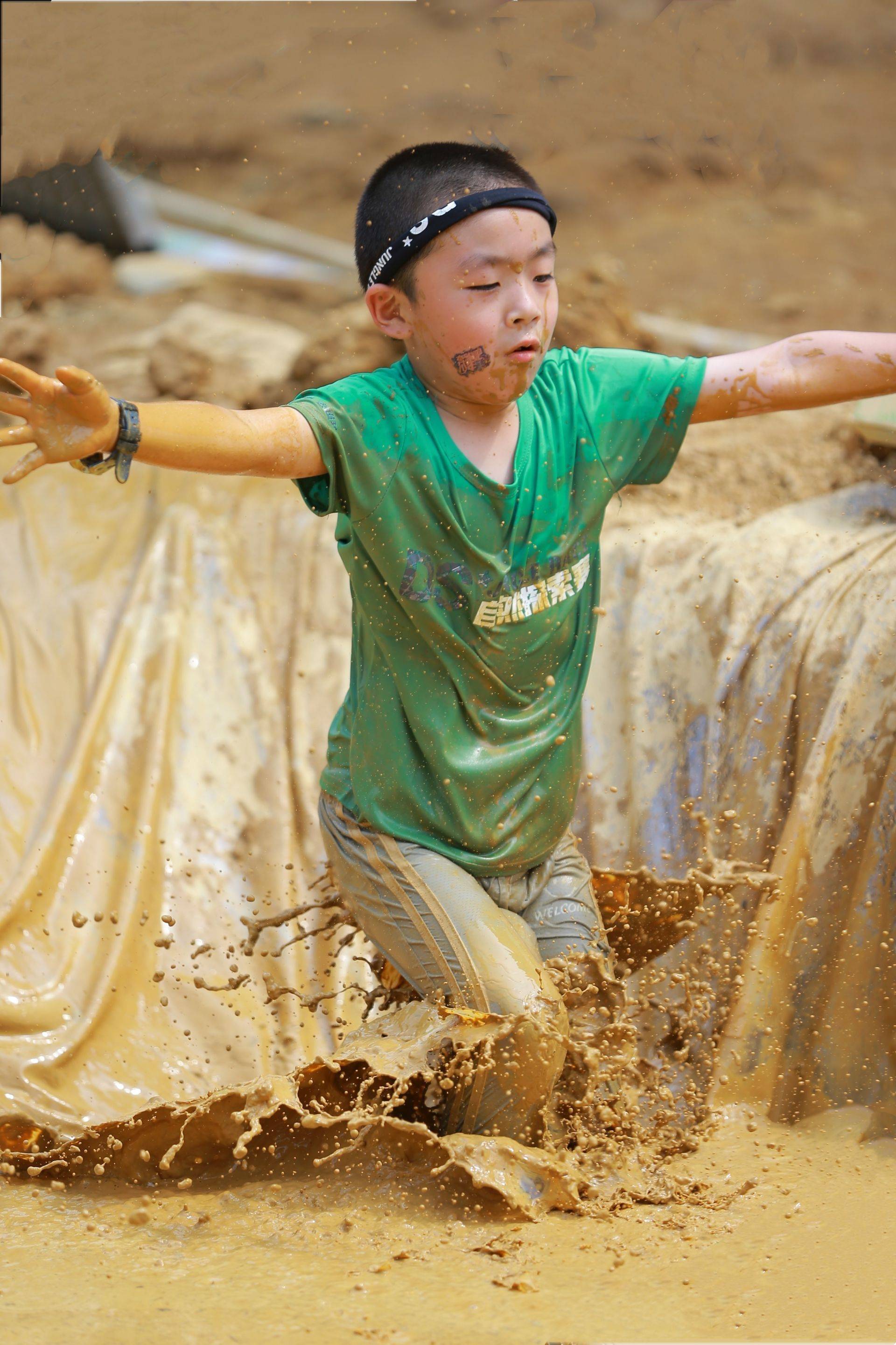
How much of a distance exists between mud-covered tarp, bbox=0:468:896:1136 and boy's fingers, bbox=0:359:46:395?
1.13 m

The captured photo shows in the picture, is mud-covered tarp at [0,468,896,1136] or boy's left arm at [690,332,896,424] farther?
mud-covered tarp at [0,468,896,1136]

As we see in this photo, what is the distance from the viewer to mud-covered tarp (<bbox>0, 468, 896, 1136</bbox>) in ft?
8.50

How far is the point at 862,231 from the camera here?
24.6 feet

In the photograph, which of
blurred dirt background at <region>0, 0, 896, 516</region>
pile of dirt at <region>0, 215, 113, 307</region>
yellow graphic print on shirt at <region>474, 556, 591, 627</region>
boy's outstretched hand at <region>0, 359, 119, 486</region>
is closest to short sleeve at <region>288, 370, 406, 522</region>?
yellow graphic print on shirt at <region>474, 556, 591, 627</region>

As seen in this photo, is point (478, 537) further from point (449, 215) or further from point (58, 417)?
point (58, 417)

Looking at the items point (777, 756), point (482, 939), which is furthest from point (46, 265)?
point (482, 939)

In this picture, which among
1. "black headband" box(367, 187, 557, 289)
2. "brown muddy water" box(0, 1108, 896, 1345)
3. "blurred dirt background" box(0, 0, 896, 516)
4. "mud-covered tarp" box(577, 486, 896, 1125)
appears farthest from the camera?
"blurred dirt background" box(0, 0, 896, 516)

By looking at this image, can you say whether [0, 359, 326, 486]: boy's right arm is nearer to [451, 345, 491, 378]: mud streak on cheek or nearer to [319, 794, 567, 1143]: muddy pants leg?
[451, 345, 491, 378]: mud streak on cheek

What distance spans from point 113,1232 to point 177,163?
7424 mm

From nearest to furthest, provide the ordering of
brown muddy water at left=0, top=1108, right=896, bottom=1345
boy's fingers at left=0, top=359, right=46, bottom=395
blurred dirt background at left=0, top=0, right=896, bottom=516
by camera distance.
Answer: boy's fingers at left=0, top=359, right=46, bottom=395, brown muddy water at left=0, top=1108, right=896, bottom=1345, blurred dirt background at left=0, top=0, right=896, bottom=516

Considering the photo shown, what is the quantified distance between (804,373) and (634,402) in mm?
262

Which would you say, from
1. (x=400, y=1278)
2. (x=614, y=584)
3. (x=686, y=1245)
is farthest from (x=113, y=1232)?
(x=614, y=584)

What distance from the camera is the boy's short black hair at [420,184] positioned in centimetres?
195

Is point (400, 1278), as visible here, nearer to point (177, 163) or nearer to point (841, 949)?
point (841, 949)
